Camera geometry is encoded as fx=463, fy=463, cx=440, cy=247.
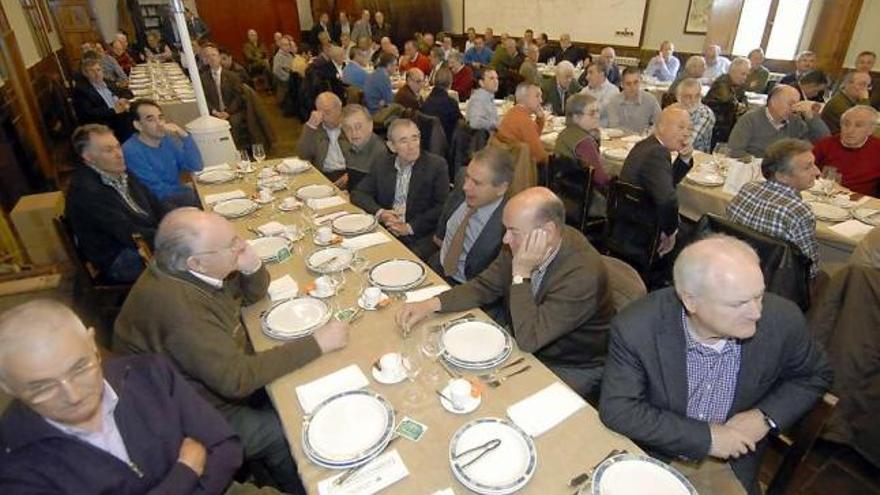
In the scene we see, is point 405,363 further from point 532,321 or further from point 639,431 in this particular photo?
point 639,431

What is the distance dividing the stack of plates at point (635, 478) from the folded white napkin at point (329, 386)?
78 centimetres

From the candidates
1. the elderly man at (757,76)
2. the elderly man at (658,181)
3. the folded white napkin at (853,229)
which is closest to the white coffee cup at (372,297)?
the elderly man at (658,181)

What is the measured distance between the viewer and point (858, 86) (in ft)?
15.5

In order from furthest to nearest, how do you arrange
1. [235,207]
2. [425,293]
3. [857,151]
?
[857,151] → [235,207] → [425,293]

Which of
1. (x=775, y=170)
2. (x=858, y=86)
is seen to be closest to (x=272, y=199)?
(x=775, y=170)

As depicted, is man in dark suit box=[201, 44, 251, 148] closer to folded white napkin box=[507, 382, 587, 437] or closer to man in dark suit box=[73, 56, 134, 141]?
man in dark suit box=[73, 56, 134, 141]

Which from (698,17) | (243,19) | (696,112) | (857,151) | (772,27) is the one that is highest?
(243,19)

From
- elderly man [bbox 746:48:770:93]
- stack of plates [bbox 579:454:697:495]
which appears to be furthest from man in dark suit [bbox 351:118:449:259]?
elderly man [bbox 746:48:770:93]

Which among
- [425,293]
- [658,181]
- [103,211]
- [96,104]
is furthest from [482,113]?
[96,104]

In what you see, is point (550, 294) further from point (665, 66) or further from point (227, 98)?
point (665, 66)

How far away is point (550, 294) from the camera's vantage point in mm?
1824

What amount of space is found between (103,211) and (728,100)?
6.37 meters

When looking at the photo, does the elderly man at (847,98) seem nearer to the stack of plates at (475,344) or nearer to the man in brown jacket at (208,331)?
the stack of plates at (475,344)

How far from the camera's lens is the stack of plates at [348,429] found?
1.31m
